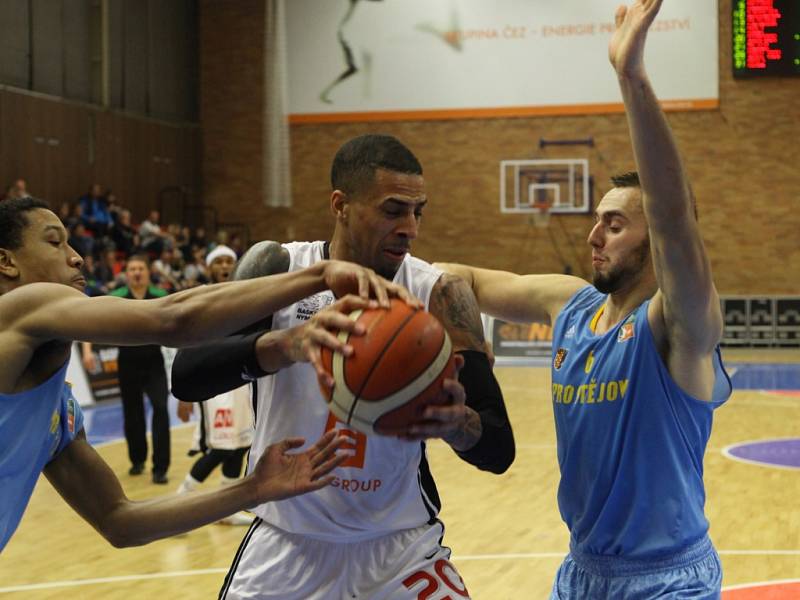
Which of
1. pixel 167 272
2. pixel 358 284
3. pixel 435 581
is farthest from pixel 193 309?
pixel 167 272

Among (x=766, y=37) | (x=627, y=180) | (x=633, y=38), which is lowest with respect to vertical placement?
(x=627, y=180)

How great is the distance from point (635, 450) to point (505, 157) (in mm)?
20318

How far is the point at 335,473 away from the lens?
11.0 feet

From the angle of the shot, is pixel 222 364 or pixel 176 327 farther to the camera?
pixel 222 364

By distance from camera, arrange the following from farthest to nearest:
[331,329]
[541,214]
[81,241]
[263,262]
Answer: [541,214]
[81,241]
[263,262]
[331,329]

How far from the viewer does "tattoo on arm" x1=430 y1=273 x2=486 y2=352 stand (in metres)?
3.45

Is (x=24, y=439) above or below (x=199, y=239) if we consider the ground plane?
below

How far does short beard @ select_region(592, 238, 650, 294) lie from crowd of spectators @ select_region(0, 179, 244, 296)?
574 inches

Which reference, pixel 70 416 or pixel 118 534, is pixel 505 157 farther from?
pixel 118 534

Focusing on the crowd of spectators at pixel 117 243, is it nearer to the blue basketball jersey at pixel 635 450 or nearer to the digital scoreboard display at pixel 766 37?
the digital scoreboard display at pixel 766 37

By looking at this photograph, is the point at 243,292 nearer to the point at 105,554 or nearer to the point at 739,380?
the point at 105,554

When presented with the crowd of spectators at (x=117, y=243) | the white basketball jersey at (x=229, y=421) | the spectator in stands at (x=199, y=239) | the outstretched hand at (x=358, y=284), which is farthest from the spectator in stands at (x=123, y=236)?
the outstretched hand at (x=358, y=284)

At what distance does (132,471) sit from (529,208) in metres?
14.6

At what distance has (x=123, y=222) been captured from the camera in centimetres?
2047
